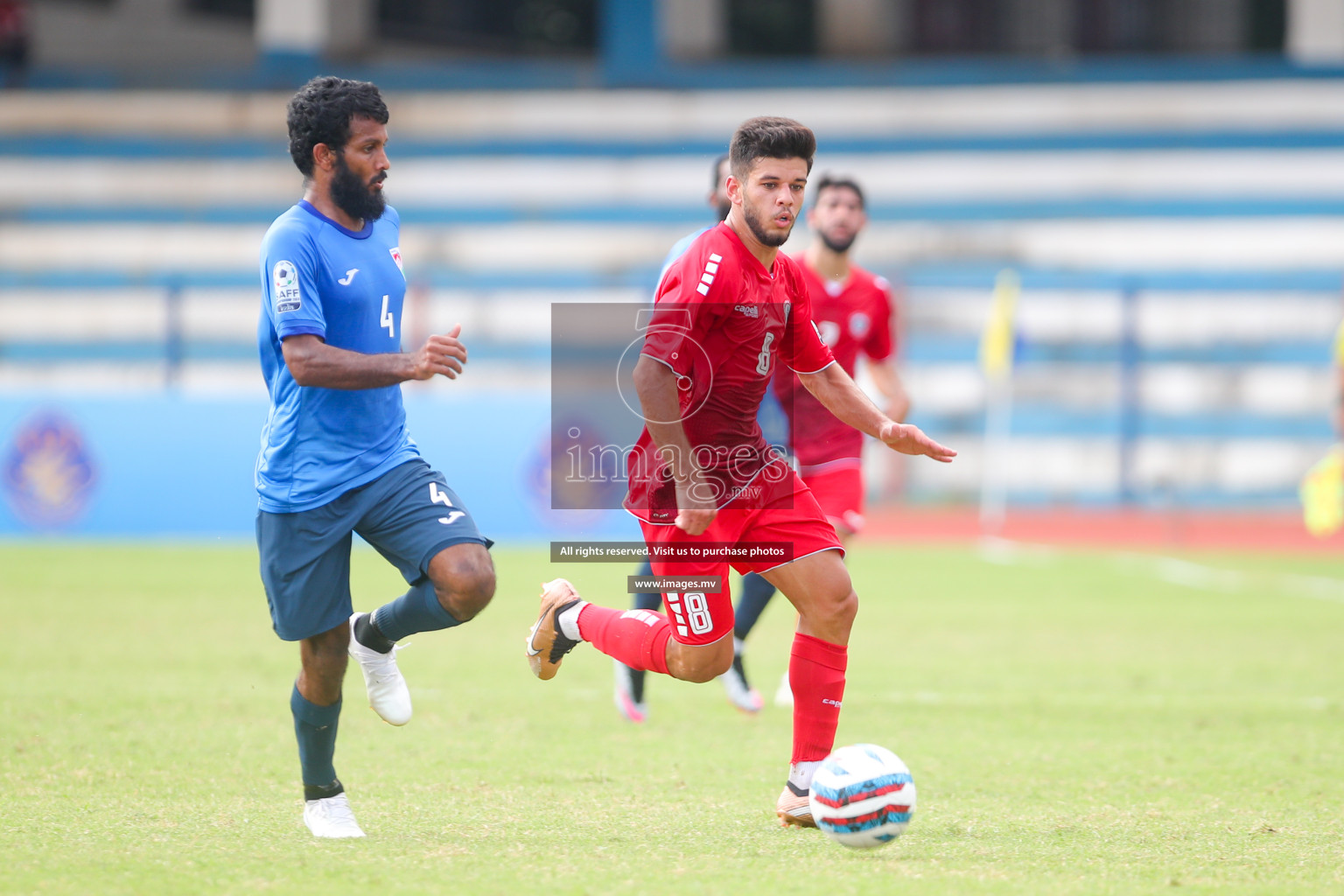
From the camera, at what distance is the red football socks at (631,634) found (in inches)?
198

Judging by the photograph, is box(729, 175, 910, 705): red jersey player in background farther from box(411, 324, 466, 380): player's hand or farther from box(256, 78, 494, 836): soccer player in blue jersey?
box(411, 324, 466, 380): player's hand

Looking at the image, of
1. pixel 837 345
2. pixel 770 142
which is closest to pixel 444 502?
pixel 770 142

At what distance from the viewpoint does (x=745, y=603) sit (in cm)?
721

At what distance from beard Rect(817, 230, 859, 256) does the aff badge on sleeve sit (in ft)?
12.7

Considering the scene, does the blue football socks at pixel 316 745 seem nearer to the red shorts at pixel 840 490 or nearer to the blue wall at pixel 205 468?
the red shorts at pixel 840 490

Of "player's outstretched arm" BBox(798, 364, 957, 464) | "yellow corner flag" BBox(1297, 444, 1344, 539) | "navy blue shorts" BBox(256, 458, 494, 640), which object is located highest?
"player's outstretched arm" BBox(798, 364, 957, 464)

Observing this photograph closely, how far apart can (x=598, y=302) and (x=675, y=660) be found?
14.9 metres

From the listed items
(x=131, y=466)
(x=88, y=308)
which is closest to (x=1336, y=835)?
(x=131, y=466)

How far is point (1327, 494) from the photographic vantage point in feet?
50.0

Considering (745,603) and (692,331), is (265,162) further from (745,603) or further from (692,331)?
(692,331)

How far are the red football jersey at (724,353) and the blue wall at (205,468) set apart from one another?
10358 mm

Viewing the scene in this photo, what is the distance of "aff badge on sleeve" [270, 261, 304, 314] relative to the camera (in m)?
4.35

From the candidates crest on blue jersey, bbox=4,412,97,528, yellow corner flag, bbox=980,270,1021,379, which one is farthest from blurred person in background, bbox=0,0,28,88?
yellow corner flag, bbox=980,270,1021,379

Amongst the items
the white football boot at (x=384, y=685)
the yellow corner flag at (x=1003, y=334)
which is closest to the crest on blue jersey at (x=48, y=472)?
the yellow corner flag at (x=1003, y=334)
